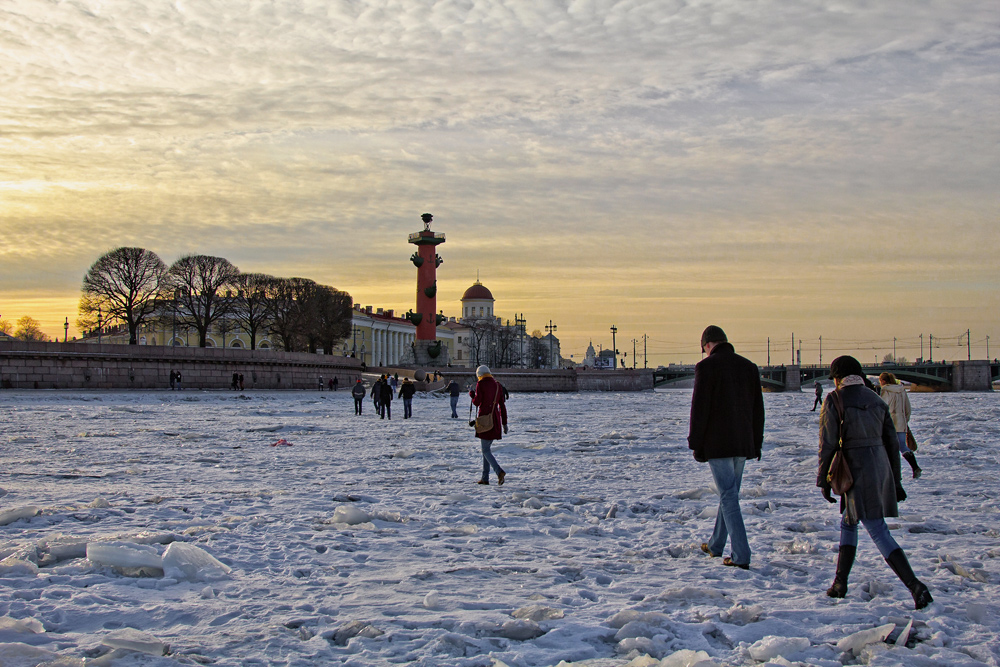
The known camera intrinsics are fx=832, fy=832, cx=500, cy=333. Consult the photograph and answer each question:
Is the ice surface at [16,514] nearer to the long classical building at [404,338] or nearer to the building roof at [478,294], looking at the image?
the long classical building at [404,338]

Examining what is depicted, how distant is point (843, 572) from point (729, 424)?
127 centimetres

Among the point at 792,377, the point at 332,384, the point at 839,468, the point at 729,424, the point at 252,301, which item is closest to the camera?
the point at 839,468

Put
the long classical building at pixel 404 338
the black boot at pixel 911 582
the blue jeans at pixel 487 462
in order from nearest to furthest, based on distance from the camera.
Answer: the black boot at pixel 911 582 → the blue jeans at pixel 487 462 → the long classical building at pixel 404 338

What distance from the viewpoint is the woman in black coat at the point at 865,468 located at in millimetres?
5094

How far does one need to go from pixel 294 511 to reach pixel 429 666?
15.2 ft

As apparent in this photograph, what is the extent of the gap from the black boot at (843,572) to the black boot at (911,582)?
28 cm

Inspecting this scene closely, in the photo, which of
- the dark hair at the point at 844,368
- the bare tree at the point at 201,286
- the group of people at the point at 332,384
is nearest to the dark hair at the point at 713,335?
the dark hair at the point at 844,368

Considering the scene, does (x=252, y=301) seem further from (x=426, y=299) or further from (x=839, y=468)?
(x=839, y=468)

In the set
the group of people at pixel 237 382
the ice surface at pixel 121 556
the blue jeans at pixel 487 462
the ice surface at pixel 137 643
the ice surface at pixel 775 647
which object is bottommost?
the ice surface at pixel 775 647

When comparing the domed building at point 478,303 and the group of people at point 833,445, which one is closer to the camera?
the group of people at point 833,445

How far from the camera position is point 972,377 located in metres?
94.1

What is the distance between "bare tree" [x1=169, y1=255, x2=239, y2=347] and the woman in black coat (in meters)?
61.4

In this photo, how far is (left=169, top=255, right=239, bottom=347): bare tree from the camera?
6297cm

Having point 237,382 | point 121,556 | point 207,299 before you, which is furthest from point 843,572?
point 207,299
